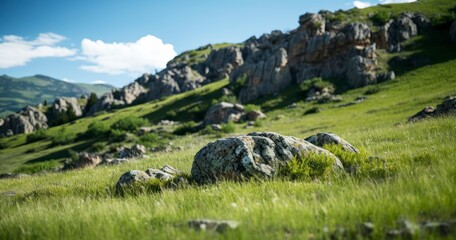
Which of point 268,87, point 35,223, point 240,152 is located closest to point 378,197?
point 240,152

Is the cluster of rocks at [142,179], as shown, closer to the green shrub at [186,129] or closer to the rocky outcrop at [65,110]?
the green shrub at [186,129]

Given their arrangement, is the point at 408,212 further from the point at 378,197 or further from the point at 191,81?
the point at 191,81

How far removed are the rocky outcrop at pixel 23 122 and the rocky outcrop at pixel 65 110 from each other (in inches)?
315

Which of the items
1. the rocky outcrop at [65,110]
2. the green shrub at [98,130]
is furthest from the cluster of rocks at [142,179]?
the rocky outcrop at [65,110]

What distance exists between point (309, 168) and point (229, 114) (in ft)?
216

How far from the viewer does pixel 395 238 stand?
3.30 meters

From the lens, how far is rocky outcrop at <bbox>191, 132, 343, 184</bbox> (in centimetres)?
753

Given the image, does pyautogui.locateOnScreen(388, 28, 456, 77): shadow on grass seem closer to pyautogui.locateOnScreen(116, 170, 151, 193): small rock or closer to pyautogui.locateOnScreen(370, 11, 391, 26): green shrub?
pyautogui.locateOnScreen(370, 11, 391, 26): green shrub

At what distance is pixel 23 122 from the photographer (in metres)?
174

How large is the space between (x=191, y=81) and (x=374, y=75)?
132 metres

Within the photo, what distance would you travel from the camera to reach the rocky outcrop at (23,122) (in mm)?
172375

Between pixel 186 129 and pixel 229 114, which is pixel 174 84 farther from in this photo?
pixel 229 114

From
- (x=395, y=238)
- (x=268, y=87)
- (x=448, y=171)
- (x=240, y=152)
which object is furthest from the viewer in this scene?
(x=268, y=87)

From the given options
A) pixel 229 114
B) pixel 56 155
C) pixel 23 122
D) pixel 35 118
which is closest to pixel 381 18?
pixel 229 114
